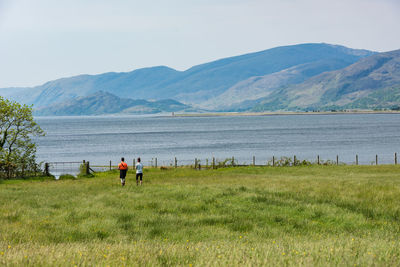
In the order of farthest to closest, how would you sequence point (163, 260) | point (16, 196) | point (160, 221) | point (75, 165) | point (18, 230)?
point (75, 165) → point (16, 196) → point (160, 221) → point (18, 230) → point (163, 260)

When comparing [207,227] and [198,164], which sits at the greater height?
[207,227]

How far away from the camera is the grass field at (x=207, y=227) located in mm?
8375

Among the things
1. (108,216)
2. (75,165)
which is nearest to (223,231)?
(108,216)

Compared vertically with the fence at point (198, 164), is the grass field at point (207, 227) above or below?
above

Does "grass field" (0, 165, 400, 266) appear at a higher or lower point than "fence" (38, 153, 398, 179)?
higher

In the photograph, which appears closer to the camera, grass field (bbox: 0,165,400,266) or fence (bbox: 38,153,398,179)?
grass field (bbox: 0,165,400,266)

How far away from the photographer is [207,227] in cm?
1499

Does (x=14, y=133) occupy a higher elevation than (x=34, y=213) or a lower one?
higher

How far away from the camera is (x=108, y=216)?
16953 millimetres

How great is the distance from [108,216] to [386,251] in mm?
10945

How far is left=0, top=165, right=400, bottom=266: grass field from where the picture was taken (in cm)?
838

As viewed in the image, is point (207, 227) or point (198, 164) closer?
point (207, 227)

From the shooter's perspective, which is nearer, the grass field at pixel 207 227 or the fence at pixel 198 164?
the grass field at pixel 207 227

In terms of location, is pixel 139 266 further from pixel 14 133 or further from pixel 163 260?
pixel 14 133
